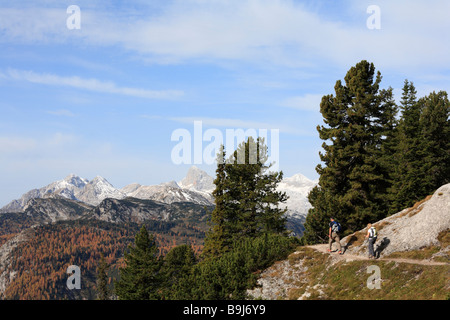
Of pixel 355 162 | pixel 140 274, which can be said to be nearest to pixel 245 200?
pixel 355 162

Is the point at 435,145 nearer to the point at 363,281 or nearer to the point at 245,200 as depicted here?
the point at 245,200

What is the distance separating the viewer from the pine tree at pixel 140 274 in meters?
50.7

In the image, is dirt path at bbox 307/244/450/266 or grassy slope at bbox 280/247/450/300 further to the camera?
dirt path at bbox 307/244/450/266

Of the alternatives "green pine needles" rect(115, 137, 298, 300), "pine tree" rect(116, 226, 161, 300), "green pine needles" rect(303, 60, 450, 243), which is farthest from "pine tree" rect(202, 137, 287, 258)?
"pine tree" rect(116, 226, 161, 300)

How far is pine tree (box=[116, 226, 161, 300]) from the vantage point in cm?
5066

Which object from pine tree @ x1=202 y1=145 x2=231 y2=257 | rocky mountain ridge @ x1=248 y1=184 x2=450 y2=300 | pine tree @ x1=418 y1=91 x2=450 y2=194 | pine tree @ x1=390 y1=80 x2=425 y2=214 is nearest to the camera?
rocky mountain ridge @ x1=248 y1=184 x2=450 y2=300

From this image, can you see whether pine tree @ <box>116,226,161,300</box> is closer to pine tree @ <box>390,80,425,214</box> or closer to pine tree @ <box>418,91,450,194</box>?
pine tree @ <box>390,80,425,214</box>

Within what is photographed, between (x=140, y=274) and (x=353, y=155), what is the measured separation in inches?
1389

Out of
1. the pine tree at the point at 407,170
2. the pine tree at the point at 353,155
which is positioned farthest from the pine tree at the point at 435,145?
the pine tree at the point at 353,155

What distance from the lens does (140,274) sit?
52625 mm

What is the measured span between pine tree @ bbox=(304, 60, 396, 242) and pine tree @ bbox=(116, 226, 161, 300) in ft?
86.8

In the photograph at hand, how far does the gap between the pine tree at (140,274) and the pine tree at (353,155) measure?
26470 millimetres
